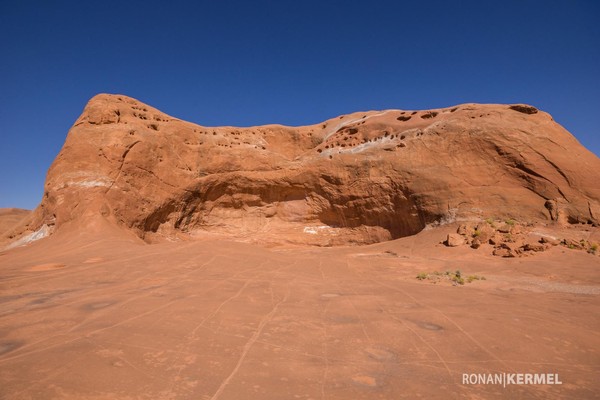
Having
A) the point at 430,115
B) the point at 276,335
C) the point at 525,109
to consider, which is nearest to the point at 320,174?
the point at 430,115

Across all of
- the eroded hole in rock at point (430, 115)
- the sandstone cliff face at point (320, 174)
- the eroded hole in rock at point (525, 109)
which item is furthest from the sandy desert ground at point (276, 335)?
the eroded hole in rock at point (430, 115)

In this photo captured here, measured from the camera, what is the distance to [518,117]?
14703mm

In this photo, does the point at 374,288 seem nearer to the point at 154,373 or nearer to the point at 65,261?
the point at 154,373

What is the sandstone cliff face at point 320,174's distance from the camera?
1345cm

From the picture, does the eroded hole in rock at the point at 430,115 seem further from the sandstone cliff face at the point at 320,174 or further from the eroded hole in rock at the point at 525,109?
the eroded hole in rock at the point at 525,109

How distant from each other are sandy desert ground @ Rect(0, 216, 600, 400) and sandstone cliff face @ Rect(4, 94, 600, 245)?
7.36 metres

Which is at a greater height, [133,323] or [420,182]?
[420,182]

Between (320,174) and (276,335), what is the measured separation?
46.4 feet

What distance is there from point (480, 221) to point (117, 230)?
13730 millimetres

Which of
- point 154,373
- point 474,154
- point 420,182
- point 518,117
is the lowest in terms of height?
point 154,373

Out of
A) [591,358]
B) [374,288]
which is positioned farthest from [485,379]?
[374,288]

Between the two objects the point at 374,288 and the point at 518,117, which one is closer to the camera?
the point at 374,288

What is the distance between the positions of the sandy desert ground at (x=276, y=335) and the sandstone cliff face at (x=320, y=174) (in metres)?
7.36

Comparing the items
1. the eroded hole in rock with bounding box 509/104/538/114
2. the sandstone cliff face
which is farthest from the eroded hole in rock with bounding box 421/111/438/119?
the eroded hole in rock with bounding box 509/104/538/114
